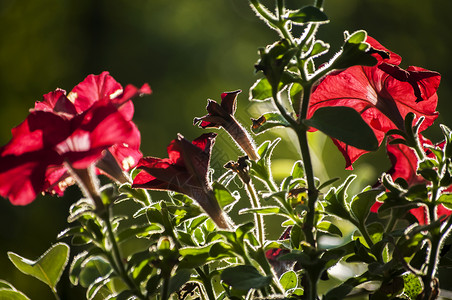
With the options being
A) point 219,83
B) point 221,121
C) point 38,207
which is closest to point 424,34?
point 219,83

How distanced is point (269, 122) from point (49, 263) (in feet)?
0.75

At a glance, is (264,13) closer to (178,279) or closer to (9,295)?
(178,279)

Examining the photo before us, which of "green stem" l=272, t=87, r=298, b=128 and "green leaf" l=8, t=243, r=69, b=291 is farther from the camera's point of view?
"green leaf" l=8, t=243, r=69, b=291

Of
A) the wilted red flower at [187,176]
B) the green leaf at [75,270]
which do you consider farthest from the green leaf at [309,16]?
the green leaf at [75,270]

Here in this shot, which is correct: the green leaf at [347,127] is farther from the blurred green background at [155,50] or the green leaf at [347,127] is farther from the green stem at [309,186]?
the blurred green background at [155,50]

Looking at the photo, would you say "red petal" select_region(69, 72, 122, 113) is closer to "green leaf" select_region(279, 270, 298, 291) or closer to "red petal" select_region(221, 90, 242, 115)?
"red petal" select_region(221, 90, 242, 115)

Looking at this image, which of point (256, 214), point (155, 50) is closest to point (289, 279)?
point (256, 214)

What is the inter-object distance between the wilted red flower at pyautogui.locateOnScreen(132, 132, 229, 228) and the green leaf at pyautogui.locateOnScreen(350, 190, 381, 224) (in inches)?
4.3

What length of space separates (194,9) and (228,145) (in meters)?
4.82

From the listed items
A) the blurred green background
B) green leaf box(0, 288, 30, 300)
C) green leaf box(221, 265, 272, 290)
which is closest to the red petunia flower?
green leaf box(221, 265, 272, 290)

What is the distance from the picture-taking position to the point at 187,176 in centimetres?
41

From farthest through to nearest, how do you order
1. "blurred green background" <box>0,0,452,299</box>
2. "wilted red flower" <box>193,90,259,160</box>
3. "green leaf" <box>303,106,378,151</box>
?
1. "blurred green background" <box>0,0,452,299</box>
2. "wilted red flower" <box>193,90,259,160</box>
3. "green leaf" <box>303,106,378,151</box>

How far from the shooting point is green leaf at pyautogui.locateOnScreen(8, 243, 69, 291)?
17.7 inches

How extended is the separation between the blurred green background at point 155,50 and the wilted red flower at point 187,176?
9.80 feet
